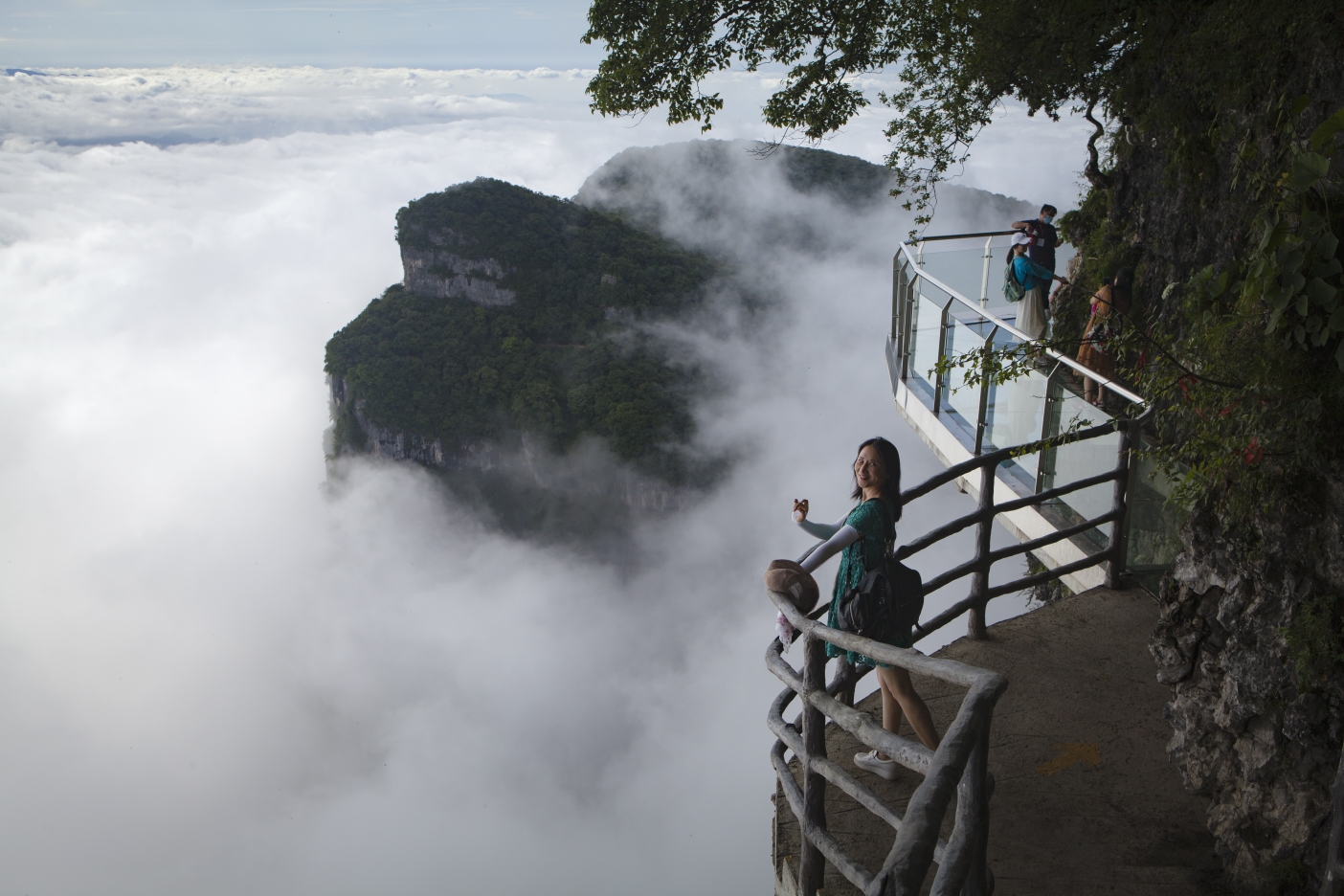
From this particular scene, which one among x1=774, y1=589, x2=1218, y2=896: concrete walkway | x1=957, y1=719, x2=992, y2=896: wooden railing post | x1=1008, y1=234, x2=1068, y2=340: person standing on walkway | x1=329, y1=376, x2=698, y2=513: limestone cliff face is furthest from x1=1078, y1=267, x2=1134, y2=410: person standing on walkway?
x1=329, y1=376, x2=698, y2=513: limestone cliff face

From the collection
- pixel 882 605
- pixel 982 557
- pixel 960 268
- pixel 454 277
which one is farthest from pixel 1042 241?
pixel 454 277

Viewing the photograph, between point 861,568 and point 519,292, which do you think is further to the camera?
point 519,292

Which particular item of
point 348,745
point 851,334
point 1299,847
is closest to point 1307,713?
point 1299,847

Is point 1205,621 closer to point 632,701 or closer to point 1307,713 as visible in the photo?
point 1307,713

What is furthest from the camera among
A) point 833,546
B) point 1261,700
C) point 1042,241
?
point 1042,241

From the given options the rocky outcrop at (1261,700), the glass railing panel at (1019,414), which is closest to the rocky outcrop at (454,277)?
the glass railing panel at (1019,414)

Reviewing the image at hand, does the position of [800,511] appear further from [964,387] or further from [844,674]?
[964,387]

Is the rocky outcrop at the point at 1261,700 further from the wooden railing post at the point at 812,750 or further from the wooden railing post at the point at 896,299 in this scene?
the wooden railing post at the point at 896,299
